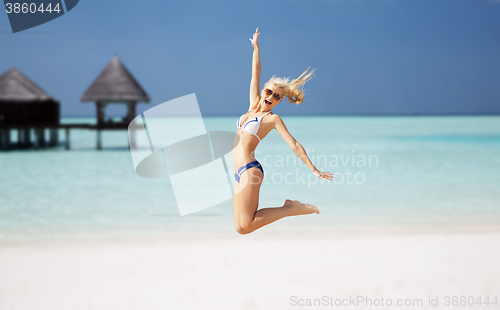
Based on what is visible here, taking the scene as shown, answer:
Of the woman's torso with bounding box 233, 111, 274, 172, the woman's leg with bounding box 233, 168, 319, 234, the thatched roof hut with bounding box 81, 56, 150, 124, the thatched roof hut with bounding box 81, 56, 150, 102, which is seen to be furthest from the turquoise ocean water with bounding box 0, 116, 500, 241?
the woman's torso with bounding box 233, 111, 274, 172

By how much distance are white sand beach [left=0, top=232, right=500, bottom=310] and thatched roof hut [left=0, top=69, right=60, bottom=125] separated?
17281 mm

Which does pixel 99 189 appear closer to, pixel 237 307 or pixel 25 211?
pixel 25 211

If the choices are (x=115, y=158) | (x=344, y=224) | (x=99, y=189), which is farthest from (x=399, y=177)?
(x=115, y=158)

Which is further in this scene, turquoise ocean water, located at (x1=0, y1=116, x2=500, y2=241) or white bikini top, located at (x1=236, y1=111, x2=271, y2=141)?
turquoise ocean water, located at (x1=0, y1=116, x2=500, y2=241)

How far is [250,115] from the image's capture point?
145 inches

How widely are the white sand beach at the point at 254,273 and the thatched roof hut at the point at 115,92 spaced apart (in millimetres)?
14905

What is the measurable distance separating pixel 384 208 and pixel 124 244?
7054 millimetres

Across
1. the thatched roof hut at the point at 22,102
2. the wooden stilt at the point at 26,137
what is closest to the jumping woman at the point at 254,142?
the thatched roof hut at the point at 22,102

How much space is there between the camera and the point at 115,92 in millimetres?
23156

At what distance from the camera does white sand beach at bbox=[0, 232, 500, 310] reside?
243 inches

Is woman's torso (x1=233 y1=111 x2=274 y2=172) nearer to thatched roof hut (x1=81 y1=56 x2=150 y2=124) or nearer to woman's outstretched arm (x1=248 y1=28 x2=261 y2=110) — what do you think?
woman's outstretched arm (x1=248 y1=28 x2=261 y2=110)

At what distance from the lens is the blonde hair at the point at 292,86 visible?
3612 millimetres

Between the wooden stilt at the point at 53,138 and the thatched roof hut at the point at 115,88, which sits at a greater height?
the thatched roof hut at the point at 115,88

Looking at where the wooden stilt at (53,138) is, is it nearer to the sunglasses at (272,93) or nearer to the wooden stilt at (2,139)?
the wooden stilt at (2,139)
